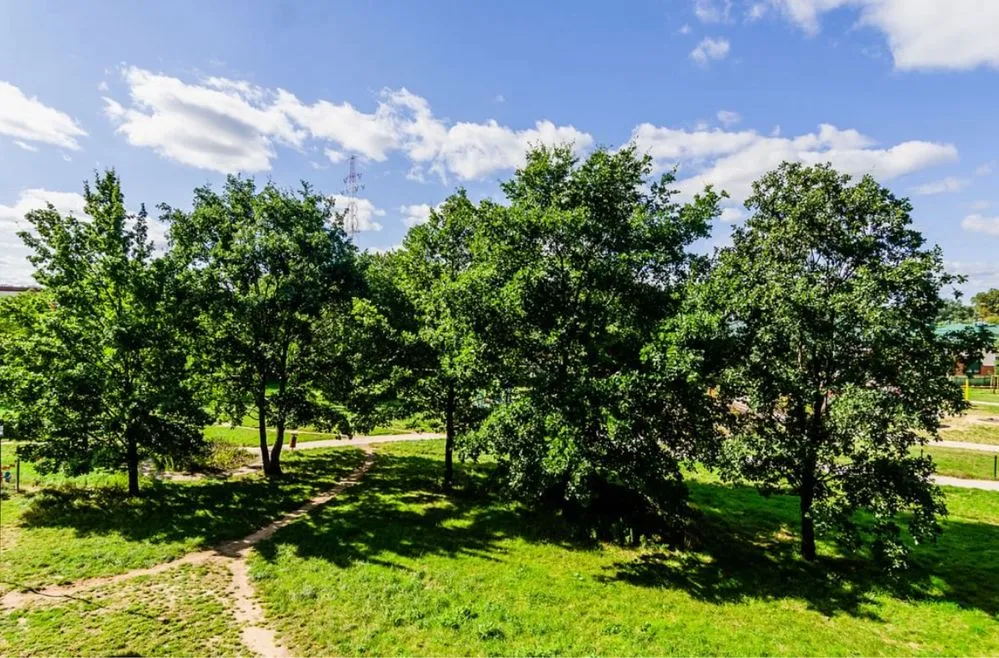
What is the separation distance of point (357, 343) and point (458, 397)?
16.4 feet

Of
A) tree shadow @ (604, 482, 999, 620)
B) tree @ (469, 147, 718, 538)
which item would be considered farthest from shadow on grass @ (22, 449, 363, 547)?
tree shadow @ (604, 482, 999, 620)

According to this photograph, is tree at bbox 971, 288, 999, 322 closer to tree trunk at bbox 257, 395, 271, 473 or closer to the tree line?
the tree line

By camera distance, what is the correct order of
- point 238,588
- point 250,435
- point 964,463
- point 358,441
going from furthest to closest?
1. point 358,441
2. point 250,435
3. point 964,463
4. point 238,588

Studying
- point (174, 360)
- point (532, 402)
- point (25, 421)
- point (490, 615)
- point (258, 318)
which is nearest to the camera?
point (490, 615)

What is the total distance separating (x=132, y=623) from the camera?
36.8ft

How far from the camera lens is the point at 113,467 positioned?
19109 mm

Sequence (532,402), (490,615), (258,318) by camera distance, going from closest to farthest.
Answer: (490,615) < (532,402) < (258,318)

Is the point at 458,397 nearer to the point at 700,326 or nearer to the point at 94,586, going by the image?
the point at 700,326

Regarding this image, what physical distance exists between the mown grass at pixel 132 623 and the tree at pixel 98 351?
741 centimetres

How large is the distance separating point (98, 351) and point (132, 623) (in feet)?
37.8

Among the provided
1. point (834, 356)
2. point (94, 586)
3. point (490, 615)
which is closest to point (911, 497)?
point (834, 356)

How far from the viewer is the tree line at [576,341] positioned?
46.3 ft

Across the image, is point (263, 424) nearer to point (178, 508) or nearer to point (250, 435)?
point (178, 508)

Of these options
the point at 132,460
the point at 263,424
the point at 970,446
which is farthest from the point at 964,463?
the point at 132,460
